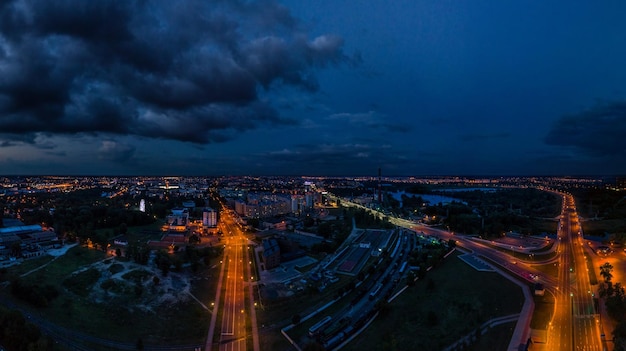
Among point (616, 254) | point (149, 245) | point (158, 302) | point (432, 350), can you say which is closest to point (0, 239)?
point (149, 245)

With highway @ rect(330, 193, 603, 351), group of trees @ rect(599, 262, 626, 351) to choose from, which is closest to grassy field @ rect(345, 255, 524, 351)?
highway @ rect(330, 193, 603, 351)

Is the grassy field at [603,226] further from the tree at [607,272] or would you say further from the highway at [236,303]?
the highway at [236,303]

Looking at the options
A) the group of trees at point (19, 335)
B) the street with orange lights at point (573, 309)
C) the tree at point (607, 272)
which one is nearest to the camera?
the group of trees at point (19, 335)

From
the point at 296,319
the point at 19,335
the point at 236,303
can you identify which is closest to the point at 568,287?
the point at 296,319

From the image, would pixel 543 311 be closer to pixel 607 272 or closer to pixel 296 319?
pixel 607 272

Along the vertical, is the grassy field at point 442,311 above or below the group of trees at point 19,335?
below

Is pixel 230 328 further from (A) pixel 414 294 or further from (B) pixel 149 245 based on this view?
(B) pixel 149 245

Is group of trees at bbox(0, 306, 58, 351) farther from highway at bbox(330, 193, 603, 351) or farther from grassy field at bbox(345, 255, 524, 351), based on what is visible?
highway at bbox(330, 193, 603, 351)

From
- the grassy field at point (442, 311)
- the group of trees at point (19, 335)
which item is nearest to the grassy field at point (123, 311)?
the group of trees at point (19, 335)
